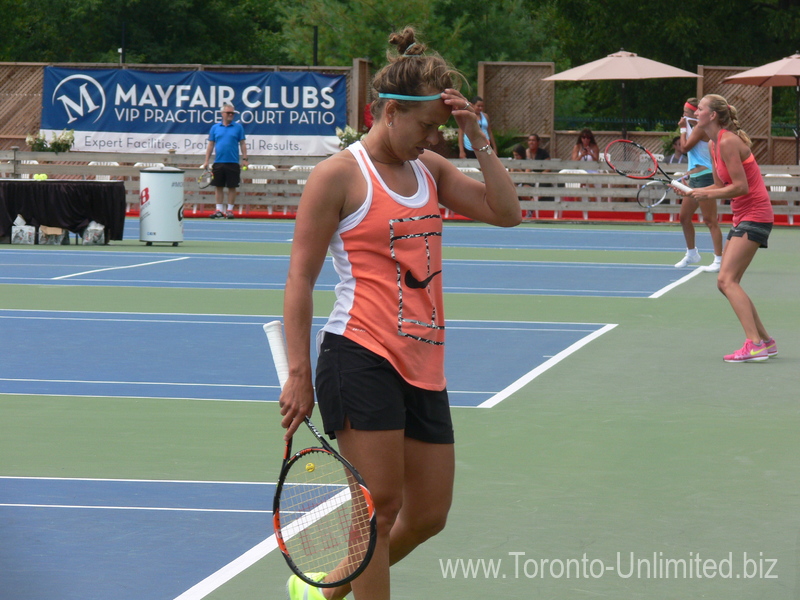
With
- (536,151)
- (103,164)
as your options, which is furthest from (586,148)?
(103,164)

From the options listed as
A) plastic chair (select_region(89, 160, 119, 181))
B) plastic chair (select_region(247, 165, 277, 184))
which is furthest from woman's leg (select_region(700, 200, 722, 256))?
plastic chair (select_region(89, 160, 119, 181))

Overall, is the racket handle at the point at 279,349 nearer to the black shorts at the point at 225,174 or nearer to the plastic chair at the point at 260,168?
the black shorts at the point at 225,174

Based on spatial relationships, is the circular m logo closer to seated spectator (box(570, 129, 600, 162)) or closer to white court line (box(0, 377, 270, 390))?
seated spectator (box(570, 129, 600, 162))

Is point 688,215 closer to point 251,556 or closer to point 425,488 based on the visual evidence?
point 251,556

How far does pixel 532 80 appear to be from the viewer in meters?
29.5

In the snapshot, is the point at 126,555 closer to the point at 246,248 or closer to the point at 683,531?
the point at 683,531

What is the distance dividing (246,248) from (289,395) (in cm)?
1646

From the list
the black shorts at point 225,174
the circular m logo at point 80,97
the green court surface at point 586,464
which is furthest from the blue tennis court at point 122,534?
the circular m logo at point 80,97

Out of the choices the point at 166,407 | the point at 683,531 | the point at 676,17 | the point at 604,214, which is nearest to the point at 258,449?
the point at 166,407

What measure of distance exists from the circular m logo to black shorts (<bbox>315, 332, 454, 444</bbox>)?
2664cm

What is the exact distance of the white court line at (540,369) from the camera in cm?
833

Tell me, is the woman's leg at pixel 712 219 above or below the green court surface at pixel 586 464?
above

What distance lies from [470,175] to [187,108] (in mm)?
6307

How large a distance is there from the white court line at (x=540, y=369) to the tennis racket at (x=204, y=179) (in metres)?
16.2
